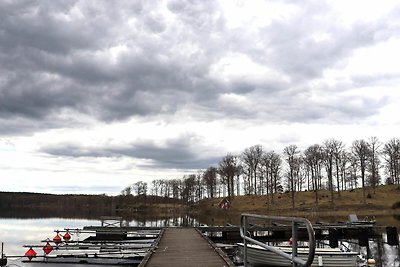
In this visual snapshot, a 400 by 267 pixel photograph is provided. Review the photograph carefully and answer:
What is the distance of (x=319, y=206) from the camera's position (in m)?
69.1

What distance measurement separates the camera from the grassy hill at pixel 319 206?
203 ft

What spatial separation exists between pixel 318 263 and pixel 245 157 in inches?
2869

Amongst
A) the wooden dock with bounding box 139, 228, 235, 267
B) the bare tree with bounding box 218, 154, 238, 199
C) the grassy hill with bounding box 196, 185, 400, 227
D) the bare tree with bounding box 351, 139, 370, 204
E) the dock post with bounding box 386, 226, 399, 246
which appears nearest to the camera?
the wooden dock with bounding box 139, 228, 235, 267

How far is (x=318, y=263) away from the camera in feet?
54.3

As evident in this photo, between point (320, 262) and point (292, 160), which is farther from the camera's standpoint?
point (292, 160)

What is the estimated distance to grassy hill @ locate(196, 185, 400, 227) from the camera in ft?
203

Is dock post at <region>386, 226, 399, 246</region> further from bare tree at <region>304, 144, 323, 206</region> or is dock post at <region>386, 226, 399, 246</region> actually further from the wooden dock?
bare tree at <region>304, 144, 323, 206</region>

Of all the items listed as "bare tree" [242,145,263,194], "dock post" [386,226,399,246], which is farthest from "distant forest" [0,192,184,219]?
"dock post" [386,226,399,246]

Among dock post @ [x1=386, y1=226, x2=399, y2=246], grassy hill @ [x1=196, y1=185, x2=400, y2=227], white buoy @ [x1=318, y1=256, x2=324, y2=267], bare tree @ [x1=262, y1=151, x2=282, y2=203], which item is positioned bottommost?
white buoy @ [x1=318, y1=256, x2=324, y2=267]

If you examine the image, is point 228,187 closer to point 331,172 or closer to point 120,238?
point 331,172

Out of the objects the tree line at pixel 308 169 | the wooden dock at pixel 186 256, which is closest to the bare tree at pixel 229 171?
the tree line at pixel 308 169

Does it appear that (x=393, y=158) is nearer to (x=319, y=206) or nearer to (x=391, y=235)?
(x=319, y=206)

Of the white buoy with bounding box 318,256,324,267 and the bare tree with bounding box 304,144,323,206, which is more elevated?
the bare tree with bounding box 304,144,323,206

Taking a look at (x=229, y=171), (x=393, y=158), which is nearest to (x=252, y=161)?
(x=229, y=171)
